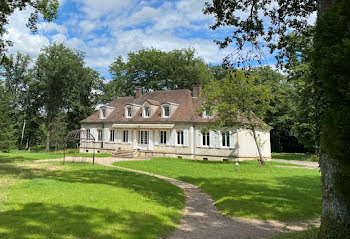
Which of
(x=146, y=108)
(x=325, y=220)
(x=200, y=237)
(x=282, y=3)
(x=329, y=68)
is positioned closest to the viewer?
(x=329, y=68)

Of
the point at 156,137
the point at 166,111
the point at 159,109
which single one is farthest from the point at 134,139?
the point at 166,111

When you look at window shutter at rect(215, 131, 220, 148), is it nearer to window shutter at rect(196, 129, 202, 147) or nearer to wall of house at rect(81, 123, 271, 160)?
wall of house at rect(81, 123, 271, 160)

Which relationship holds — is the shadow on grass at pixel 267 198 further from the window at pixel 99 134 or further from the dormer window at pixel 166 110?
the window at pixel 99 134

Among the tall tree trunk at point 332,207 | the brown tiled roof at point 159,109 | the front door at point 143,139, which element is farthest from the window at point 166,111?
the tall tree trunk at point 332,207

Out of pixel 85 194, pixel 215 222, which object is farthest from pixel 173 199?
pixel 85 194

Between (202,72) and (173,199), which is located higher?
(202,72)

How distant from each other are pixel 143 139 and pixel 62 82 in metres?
21.3

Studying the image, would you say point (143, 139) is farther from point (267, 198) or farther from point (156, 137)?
point (267, 198)

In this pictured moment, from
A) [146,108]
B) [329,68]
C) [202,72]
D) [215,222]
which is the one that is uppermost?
[202,72]

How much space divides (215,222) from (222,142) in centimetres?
2083

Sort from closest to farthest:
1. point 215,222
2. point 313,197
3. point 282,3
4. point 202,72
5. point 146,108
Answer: point 215,222
point 282,3
point 313,197
point 146,108
point 202,72

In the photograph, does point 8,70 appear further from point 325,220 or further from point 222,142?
point 325,220

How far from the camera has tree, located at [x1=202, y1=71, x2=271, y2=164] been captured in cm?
2203

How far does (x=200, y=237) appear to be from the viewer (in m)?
6.32
